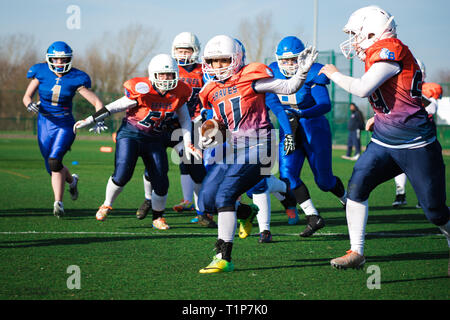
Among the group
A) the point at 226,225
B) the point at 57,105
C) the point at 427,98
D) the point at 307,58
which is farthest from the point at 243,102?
the point at 57,105

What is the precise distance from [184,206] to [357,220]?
357cm

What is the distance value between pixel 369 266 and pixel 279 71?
8.03 ft

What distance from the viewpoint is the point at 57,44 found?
273 inches

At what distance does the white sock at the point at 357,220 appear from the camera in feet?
14.4

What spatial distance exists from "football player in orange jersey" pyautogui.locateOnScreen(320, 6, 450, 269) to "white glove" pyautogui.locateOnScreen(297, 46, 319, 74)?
18cm

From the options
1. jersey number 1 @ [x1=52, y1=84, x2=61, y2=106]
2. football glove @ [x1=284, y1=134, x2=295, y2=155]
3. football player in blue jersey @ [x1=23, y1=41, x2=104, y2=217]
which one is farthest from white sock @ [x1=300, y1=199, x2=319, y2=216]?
jersey number 1 @ [x1=52, y1=84, x2=61, y2=106]

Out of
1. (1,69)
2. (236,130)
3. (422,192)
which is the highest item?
(1,69)

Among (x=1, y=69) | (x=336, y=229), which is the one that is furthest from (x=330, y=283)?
(x=1, y=69)

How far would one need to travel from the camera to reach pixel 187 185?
752 cm

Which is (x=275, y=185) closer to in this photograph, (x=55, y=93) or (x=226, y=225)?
(x=226, y=225)

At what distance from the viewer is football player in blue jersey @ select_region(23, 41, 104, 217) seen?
6.83 m

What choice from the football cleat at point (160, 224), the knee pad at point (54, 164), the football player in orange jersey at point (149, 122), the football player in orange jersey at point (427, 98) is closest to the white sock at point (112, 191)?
the football player in orange jersey at point (149, 122)

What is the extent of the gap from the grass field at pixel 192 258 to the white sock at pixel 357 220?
216 mm
